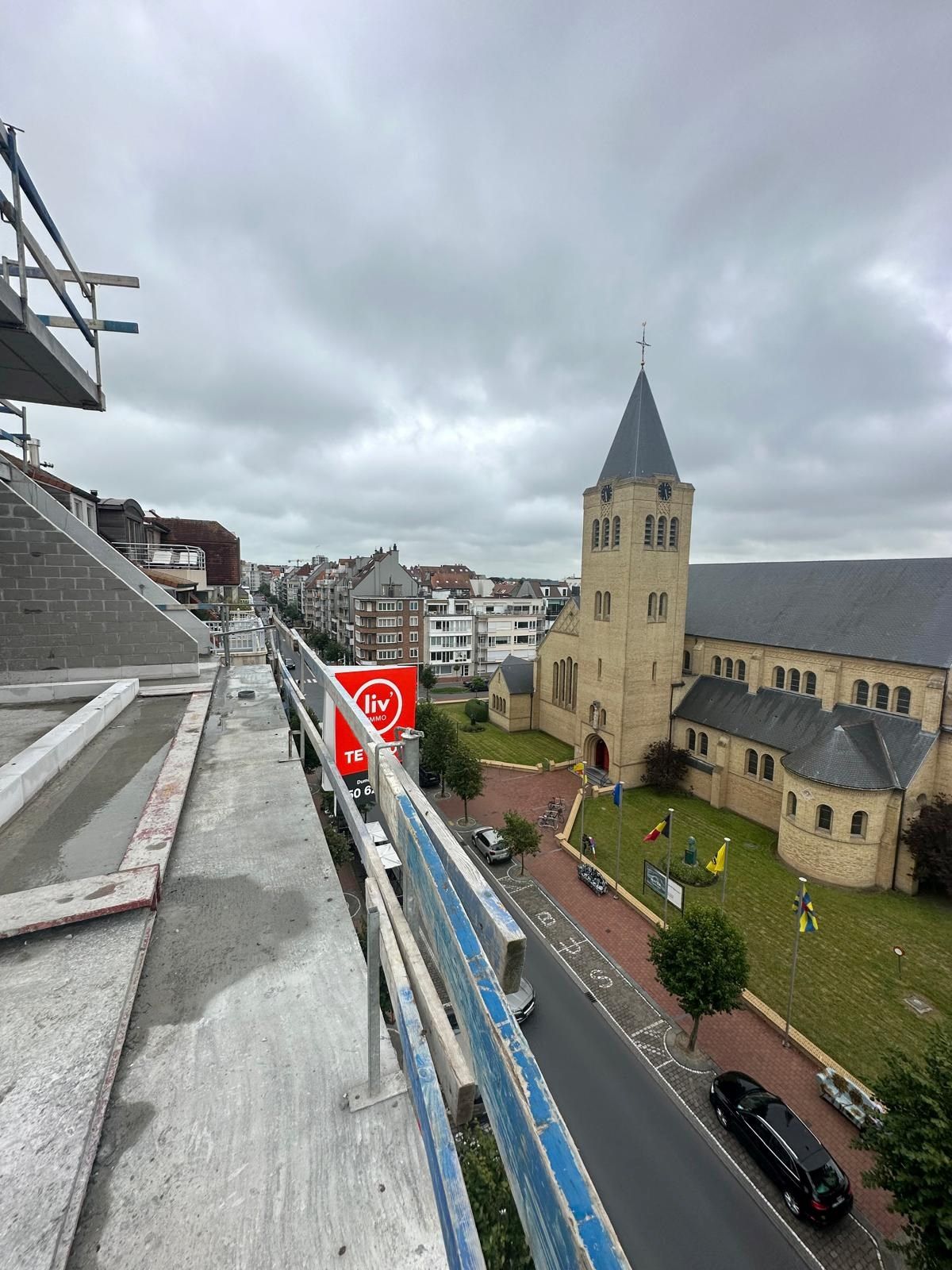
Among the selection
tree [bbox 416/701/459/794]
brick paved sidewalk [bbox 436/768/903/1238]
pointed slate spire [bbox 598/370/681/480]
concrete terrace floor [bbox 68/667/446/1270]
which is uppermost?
pointed slate spire [bbox 598/370/681/480]

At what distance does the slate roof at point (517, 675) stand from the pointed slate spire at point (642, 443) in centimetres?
1583

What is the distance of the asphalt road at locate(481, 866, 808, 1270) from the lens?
9250mm

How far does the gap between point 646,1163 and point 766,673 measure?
22.6 metres

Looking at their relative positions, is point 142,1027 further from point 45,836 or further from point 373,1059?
point 45,836

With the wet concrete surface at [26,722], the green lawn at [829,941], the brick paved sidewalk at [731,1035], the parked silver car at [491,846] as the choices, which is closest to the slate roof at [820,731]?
the green lawn at [829,941]

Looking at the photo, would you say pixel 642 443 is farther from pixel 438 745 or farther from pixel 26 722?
pixel 26 722

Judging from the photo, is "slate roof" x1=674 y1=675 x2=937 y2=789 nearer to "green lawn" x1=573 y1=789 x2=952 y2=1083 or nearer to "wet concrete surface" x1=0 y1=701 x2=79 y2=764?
"green lawn" x1=573 y1=789 x2=952 y2=1083

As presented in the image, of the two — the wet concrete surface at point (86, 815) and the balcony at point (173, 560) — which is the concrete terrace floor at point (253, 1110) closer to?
the wet concrete surface at point (86, 815)

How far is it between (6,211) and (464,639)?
56327 millimetres

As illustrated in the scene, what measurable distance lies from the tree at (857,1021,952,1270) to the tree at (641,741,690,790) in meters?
19.6

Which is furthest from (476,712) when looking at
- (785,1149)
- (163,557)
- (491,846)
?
(785,1149)

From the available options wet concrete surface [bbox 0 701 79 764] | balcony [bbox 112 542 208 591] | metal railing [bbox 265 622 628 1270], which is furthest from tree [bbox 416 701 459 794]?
metal railing [bbox 265 622 628 1270]

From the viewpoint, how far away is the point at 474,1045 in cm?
180

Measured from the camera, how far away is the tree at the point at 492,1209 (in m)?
5.13
